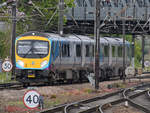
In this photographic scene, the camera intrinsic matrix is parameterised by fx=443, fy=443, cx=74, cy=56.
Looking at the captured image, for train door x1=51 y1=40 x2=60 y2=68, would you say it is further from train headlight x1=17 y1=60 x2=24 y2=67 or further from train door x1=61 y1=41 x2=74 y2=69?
train headlight x1=17 y1=60 x2=24 y2=67

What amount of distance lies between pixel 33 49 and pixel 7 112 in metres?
11.2

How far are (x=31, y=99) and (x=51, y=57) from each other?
13217 mm

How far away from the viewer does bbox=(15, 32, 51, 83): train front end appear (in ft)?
83.4

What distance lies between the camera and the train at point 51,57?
83.8 feet

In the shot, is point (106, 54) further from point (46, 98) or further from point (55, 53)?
point (46, 98)

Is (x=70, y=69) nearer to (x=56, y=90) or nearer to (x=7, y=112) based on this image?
(x=56, y=90)

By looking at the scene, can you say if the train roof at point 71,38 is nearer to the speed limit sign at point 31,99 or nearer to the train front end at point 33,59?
the train front end at point 33,59

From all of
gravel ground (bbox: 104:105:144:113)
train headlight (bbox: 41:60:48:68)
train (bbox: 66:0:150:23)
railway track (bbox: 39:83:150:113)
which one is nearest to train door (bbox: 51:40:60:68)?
train headlight (bbox: 41:60:48:68)

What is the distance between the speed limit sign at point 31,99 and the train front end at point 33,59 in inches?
496

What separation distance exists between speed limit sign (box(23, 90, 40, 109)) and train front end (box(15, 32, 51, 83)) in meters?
12.6

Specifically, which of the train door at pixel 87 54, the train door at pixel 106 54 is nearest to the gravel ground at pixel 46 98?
the train door at pixel 87 54

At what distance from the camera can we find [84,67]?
31.0m

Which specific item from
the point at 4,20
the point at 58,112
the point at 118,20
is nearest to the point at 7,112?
the point at 58,112

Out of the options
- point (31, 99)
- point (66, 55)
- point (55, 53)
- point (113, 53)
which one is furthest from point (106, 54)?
point (31, 99)
